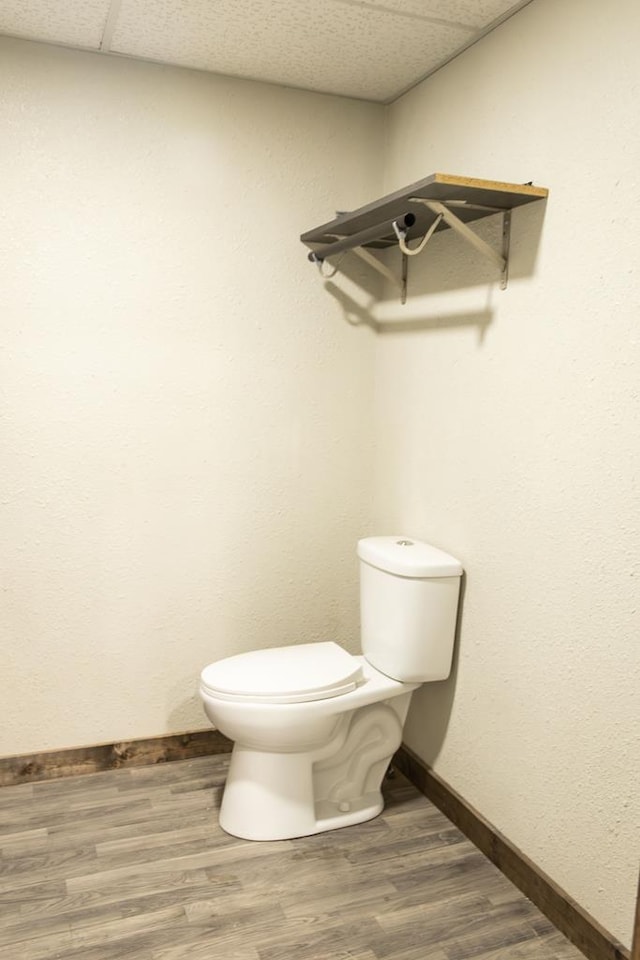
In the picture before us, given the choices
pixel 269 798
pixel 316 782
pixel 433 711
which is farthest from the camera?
pixel 433 711

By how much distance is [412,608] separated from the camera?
2.20 metres

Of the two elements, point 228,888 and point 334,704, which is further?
point 334,704

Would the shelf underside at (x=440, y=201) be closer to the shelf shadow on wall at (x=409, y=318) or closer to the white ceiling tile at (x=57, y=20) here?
the shelf shadow on wall at (x=409, y=318)

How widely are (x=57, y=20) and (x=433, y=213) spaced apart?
1.11 meters

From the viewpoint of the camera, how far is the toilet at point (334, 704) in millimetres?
2094

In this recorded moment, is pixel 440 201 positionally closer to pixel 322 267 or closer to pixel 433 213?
pixel 433 213

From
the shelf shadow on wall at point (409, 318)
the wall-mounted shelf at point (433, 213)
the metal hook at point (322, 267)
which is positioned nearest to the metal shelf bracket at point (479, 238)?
the wall-mounted shelf at point (433, 213)

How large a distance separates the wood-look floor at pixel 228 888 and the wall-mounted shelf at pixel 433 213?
152 centimetres

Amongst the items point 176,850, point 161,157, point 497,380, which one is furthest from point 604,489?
point 161,157

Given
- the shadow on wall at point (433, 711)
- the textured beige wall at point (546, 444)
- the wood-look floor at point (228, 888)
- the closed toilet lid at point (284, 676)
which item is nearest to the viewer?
the textured beige wall at point (546, 444)

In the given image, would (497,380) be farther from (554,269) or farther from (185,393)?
(185,393)

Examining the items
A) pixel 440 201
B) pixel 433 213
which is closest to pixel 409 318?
pixel 433 213

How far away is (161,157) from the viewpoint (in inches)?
93.7

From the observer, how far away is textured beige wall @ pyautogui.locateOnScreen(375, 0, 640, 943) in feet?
5.35
